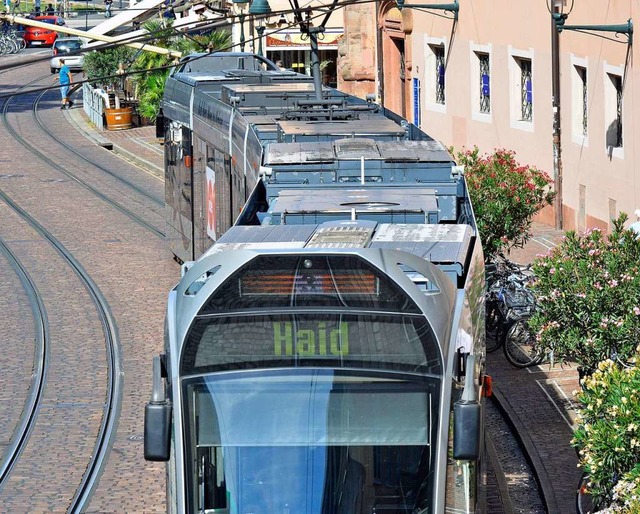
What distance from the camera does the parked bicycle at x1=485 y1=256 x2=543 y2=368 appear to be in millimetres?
16391

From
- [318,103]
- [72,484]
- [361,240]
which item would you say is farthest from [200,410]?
[318,103]

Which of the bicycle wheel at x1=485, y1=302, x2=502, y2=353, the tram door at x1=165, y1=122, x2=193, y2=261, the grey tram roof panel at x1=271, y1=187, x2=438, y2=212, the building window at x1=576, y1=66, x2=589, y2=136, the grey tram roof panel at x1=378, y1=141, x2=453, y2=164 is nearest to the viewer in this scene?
the grey tram roof panel at x1=271, y1=187, x2=438, y2=212

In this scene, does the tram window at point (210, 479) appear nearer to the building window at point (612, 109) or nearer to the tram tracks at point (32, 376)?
the tram tracks at point (32, 376)

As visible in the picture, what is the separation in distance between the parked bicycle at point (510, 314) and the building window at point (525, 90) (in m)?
11.1

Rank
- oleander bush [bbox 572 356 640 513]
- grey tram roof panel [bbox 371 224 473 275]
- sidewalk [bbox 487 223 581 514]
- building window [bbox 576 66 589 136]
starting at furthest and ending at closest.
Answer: building window [bbox 576 66 589 136]
sidewalk [bbox 487 223 581 514]
grey tram roof panel [bbox 371 224 473 275]
oleander bush [bbox 572 356 640 513]

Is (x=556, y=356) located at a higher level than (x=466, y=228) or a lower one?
lower

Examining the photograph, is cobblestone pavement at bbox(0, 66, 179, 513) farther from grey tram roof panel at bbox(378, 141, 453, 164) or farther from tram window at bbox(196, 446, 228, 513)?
tram window at bbox(196, 446, 228, 513)

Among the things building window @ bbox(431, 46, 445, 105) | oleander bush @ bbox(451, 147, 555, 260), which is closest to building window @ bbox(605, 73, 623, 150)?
oleander bush @ bbox(451, 147, 555, 260)

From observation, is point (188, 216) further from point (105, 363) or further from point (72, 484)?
point (72, 484)

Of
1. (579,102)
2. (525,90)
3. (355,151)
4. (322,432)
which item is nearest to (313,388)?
(322,432)

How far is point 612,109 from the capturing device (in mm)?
23562

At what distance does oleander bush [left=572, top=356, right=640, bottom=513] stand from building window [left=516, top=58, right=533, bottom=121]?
1854 cm

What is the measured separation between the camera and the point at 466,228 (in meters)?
10.4

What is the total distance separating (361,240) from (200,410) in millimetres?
1768
